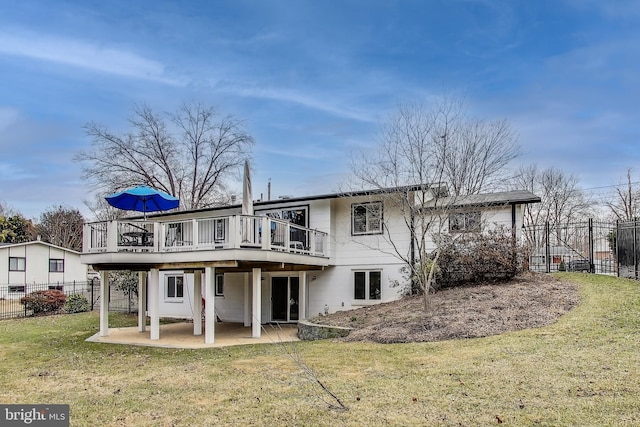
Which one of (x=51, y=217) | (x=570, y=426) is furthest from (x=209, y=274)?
(x=51, y=217)

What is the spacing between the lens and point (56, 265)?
36469mm

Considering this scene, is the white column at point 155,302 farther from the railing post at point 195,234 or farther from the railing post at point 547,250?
the railing post at point 547,250

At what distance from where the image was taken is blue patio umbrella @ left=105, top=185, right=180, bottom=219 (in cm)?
1458

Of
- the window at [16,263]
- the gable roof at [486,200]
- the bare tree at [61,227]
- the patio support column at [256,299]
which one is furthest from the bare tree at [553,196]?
the bare tree at [61,227]

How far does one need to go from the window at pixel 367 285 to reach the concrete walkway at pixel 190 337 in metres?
2.88

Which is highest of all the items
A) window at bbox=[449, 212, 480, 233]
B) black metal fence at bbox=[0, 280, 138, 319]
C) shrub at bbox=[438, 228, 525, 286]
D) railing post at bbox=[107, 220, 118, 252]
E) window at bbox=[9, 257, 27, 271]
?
window at bbox=[449, 212, 480, 233]

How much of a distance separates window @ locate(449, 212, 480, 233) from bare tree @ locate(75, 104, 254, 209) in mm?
22084

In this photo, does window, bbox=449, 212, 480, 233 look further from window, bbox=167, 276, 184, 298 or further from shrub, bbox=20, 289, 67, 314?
shrub, bbox=20, 289, 67, 314

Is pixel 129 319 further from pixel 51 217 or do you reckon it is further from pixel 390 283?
pixel 51 217

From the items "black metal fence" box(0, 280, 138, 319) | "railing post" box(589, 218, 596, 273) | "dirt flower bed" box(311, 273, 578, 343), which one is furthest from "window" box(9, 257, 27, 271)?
"railing post" box(589, 218, 596, 273)

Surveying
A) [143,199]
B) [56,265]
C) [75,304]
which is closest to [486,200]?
[143,199]

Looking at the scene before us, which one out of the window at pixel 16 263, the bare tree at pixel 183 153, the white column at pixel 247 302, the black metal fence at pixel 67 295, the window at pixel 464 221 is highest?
the bare tree at pixel 183 153

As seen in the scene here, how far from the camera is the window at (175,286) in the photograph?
881 inches

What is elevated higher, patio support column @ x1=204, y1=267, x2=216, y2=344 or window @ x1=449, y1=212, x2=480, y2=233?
window @ x1=449, y1=212, x2=480, y2=233
